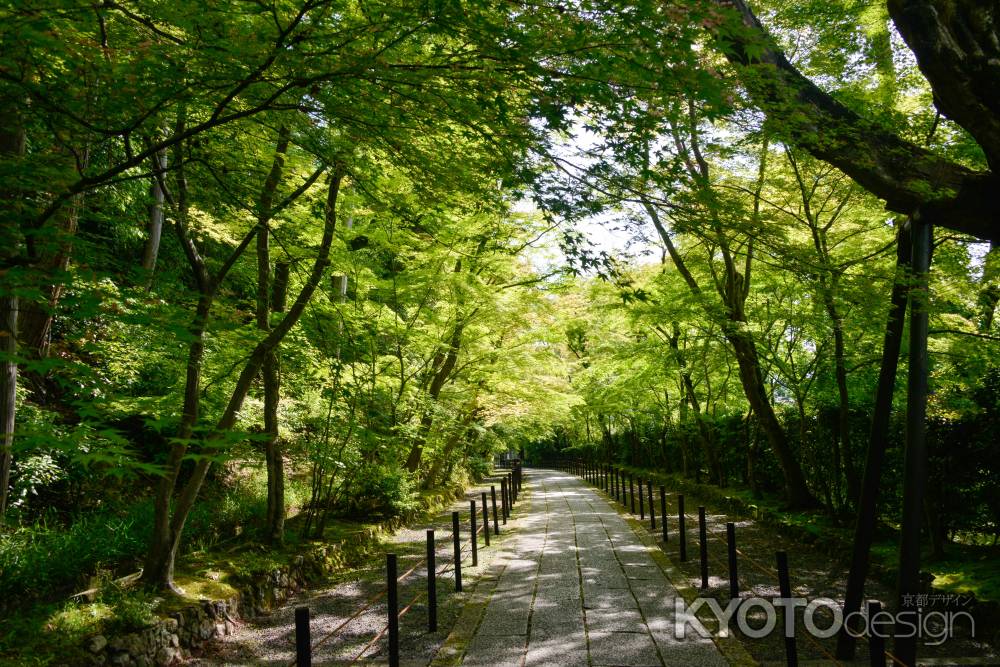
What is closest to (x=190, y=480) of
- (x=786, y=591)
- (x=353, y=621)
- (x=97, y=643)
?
(x=97, y=643)

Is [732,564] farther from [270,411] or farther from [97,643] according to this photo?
[270,411]

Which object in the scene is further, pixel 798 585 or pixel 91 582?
pixel 798 585

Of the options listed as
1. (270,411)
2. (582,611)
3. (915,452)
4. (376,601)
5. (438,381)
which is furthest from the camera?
(438,381)

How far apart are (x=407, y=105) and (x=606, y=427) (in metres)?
26.8

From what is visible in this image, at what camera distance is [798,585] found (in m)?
7.09

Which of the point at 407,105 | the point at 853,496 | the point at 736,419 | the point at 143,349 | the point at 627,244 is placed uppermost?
the point at 407,105

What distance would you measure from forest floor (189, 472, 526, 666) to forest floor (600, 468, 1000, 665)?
116 inches

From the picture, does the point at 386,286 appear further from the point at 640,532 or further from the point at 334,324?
the point at 640,532

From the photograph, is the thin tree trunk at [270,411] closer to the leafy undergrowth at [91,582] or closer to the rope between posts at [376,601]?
the leafy undergrowth at [91,582]

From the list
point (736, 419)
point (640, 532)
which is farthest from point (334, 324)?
point (736, 419)

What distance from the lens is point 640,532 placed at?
1154cm

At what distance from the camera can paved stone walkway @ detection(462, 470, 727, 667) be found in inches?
199

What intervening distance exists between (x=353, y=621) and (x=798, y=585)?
5251 millimetres

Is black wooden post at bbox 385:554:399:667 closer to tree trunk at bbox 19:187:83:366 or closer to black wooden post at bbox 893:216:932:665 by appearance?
tree trunk at bbox 19:187:83:366
